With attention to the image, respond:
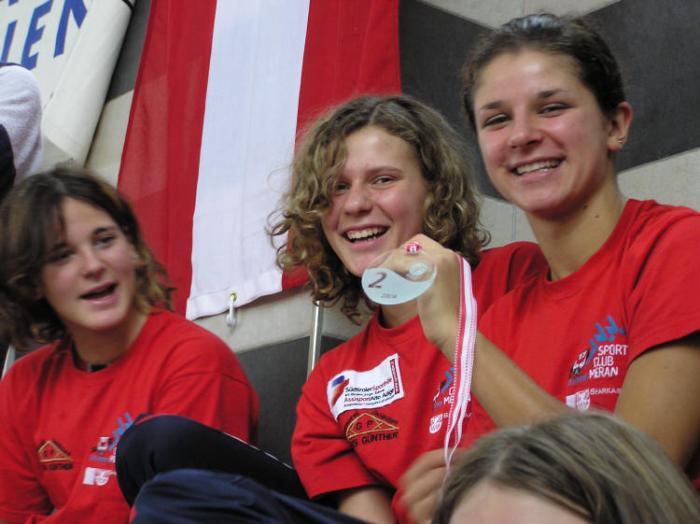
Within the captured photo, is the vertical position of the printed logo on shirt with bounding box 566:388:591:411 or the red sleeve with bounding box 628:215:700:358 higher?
the red sleeve with bounding box 628:215:700:358

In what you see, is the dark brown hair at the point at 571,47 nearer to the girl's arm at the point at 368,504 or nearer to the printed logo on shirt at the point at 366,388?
the printed logo on shirt at the point at 366,388

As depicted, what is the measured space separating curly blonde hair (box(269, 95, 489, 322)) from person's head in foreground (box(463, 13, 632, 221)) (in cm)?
34

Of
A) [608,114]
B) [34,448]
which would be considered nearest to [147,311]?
[34,448]

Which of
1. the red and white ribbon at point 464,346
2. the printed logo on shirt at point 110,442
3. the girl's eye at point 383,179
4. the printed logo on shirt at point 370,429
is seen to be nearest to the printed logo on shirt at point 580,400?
the red and white ribbon at point 464,346

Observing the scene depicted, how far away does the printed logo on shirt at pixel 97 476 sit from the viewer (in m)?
2.19

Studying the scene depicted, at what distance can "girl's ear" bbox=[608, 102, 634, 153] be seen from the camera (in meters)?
1.86

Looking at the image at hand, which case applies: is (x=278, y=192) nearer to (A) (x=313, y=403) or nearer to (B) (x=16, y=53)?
(A) (x=313, y=403)

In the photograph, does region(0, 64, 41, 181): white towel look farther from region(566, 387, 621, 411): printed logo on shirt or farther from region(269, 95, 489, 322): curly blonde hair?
region(566, 387, 621, 411): printed logo on shirt

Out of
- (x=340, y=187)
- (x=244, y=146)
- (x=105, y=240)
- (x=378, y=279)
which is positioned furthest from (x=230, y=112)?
(x=378, y=279)

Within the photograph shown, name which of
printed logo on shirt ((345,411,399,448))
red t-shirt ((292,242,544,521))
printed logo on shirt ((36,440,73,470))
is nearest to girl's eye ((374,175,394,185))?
red t-shirt ((292,242,544,521))

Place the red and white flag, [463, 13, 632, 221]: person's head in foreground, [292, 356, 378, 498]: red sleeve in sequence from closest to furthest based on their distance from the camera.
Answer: [463, 13, 632, 221]: person's head in foreground → [292, 356, 378, 498]: red sleeve → the red and white flag

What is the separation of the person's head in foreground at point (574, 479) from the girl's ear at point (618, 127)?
0.93m

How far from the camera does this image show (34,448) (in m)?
2.37

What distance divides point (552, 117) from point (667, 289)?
380mm
